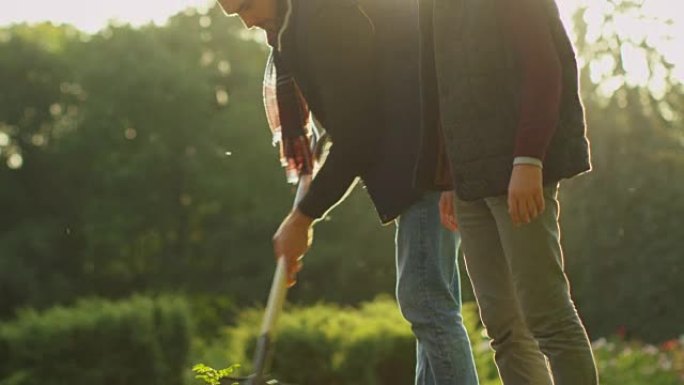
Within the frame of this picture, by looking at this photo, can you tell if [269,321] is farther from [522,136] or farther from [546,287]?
[522,136]

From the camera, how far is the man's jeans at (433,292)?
163 inches

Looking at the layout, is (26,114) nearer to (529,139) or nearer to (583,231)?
(583,231)

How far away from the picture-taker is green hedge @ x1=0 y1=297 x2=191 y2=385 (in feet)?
40.1

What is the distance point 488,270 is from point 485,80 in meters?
0.53

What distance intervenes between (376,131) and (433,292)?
1.57 ft

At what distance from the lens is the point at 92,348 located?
12.5 metres

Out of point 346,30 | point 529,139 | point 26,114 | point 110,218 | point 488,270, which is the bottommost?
point 488,270

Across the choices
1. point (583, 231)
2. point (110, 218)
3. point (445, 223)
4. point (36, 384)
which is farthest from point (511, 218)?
point (110, 218)

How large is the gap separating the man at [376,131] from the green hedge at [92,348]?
321 inches

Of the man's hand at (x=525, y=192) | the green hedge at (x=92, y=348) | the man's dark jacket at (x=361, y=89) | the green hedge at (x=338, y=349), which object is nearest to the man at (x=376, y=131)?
the man's dark jacket at (x=361, y=89)

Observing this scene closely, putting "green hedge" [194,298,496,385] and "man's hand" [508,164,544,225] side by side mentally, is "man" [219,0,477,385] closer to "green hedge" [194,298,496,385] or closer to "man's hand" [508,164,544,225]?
"man's hand" [508,164,544,225]

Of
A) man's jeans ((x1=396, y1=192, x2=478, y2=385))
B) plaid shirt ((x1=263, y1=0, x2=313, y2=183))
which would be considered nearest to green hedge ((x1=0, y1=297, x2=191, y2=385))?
plaid shirt ((x1=263, y1=0, x2=313, y2=183))

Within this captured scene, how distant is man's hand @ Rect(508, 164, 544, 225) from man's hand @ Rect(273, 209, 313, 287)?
79 centimetres

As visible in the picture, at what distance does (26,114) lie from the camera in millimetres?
39875
